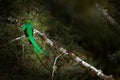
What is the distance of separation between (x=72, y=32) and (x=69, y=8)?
6.37 m

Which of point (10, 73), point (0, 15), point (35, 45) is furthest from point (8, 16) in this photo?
point (10, 73)

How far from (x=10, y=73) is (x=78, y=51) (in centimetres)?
191

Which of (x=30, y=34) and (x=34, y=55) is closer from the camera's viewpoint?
(x=30, y=34)

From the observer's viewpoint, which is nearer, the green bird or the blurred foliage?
the green bird

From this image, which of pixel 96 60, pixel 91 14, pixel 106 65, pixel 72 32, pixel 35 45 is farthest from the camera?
pixel 72 32

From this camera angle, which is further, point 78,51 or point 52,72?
point 78,51

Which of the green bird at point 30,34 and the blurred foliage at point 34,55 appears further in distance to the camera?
the blurred foliage at point 34,55

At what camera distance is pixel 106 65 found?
5938 mm

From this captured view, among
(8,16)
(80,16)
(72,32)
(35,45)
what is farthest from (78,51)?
(80,16)

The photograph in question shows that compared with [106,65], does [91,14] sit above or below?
below

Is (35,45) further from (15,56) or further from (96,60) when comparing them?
(96,60)

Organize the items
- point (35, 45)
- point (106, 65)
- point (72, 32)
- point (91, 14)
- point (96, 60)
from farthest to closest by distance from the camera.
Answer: point (72, 32) < point (35, 45) < point (106, 65) < point (96, 60) < point (91, 14)

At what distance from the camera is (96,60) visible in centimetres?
557

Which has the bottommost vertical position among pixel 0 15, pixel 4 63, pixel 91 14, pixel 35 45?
pixel 91 14
